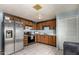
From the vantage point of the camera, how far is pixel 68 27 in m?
4.04

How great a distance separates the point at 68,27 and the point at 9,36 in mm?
2663

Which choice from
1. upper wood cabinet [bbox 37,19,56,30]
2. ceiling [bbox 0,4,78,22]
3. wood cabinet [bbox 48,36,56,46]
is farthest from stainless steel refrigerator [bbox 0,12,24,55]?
upper wood cabinet [bbox 37,19,56,30]

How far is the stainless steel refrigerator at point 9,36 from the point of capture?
295 centimetres

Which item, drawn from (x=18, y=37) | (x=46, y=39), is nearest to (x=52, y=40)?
(x=46, y=39)

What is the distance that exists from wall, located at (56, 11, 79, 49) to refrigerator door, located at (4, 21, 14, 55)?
2279 millimetres

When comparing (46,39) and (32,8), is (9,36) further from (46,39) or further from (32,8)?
(46,39)

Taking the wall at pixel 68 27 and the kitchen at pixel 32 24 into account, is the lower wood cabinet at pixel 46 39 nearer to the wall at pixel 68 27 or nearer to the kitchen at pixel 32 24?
the kitchen at pixel 32 24

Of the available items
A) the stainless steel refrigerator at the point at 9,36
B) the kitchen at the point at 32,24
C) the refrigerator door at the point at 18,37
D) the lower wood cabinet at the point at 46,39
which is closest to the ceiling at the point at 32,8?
the kitchen at the point at 32,24

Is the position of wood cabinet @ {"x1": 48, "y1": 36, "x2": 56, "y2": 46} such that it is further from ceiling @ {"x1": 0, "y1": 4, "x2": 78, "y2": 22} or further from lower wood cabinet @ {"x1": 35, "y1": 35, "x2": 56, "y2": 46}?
ceiling @ {"x1": 0, "y1": 4, "x2": 78, "y2": 22}
